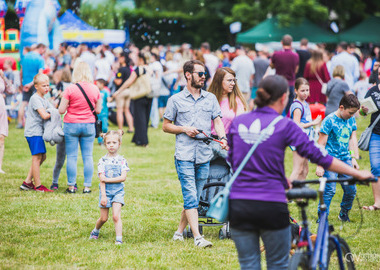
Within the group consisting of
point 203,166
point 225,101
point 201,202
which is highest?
point 225,101

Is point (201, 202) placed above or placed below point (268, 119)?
below

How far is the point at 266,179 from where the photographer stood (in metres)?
4.02

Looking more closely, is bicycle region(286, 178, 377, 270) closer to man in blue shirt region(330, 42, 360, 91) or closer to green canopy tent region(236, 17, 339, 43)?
man in blue shirt region(330, 42, 360, 91)

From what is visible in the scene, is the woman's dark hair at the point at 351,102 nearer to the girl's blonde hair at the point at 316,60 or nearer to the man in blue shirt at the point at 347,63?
the girl's blonde hair at the point at 316,60

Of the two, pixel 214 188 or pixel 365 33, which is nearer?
pixel 214 188

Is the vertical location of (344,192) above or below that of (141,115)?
above

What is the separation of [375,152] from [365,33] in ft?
85.7

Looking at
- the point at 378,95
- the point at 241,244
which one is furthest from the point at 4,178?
the point at 241,244

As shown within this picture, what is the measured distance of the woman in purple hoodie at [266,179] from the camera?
4.00 metres

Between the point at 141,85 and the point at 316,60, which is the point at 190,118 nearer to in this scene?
the point at 141,85

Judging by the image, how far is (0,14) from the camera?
808 inches

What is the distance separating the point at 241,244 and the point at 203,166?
8.35ft

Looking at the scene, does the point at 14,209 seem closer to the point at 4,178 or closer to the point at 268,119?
the point at 4,178

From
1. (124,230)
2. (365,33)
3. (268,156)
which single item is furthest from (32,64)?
(365,33)
